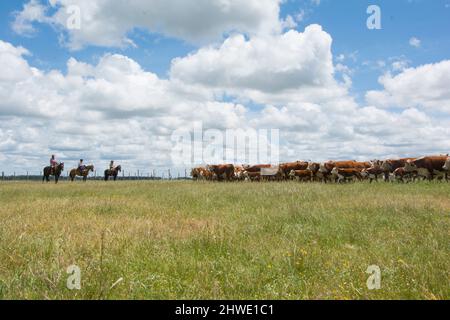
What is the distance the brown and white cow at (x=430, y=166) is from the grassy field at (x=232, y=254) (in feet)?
67.0

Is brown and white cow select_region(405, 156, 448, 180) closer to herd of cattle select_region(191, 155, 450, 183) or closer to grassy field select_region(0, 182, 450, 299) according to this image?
herd of cattle select_region(191, 155, 450, 183)

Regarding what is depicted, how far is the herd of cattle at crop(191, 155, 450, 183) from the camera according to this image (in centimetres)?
2983

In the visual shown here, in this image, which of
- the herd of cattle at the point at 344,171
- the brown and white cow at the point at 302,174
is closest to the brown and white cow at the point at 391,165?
the herd of cattle at the point at 344,171

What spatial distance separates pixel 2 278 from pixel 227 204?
9.18 meters

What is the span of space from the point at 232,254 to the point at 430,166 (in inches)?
1099

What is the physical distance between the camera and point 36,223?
9.58 metres

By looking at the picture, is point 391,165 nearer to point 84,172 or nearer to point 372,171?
point 372,171

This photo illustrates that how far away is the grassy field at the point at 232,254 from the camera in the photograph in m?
4.84

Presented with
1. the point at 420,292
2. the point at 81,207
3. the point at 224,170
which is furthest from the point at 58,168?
the point at 420,292

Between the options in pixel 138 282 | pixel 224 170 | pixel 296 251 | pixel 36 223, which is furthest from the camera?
pixel 224 170

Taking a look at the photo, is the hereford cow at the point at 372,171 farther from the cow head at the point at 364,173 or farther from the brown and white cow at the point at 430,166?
the brown and white cow at the point at 430,166
